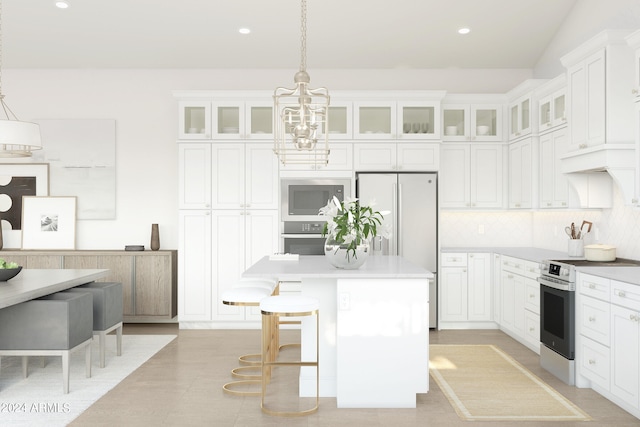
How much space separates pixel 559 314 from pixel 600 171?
1.37 metres

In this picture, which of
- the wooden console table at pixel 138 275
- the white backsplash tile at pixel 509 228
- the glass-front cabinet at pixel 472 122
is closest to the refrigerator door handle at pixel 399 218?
the white backsplash tile at pixel 509 228

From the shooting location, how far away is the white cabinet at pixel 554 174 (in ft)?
16.4

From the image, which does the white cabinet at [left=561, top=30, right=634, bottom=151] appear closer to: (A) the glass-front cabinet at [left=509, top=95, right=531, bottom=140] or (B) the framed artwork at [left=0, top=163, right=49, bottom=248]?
(A) the glass-front cabinet at [left=509, top=95, right=531, bottom=140]

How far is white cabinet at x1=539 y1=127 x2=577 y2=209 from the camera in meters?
5.00

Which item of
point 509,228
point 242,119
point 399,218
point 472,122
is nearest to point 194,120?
point 242,119

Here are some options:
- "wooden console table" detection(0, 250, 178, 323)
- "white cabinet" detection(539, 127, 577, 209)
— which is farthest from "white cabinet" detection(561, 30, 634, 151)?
"wooden console table" detection(0, 250, 178, 323)

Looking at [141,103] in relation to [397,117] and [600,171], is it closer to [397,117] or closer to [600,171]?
[397,117]

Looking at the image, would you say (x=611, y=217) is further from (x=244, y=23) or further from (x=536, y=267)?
(x=244, y=23)

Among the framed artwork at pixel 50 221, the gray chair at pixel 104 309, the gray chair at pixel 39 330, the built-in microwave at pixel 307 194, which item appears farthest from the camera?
the framed artwork at pixel 50 221

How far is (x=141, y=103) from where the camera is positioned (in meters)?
6.68

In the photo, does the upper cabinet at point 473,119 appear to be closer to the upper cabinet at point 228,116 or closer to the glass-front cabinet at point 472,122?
the glass-front cabinet at point 472,122

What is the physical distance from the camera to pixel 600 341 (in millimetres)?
3738

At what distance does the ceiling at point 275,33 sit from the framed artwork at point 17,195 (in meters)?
1.29

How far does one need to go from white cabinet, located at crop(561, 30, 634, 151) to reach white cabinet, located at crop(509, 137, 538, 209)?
119 centimetres
